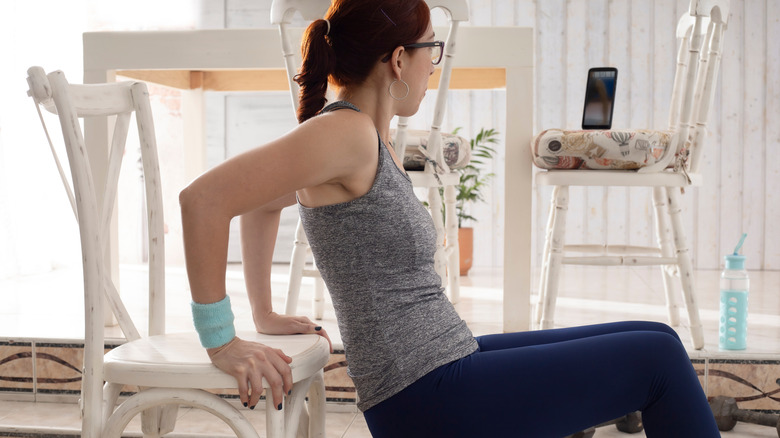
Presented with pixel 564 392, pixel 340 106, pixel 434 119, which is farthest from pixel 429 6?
pixel 564 392

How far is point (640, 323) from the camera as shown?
3.75 ft

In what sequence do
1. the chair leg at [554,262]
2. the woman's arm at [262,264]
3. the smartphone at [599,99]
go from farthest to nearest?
the smartphone at [599,99], the chair leg at [554,262], the woman's arm at [262,264]

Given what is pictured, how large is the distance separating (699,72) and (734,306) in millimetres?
617

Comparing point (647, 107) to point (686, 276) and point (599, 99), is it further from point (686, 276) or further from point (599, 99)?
point (686, 276)

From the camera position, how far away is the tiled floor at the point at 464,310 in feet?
6.02

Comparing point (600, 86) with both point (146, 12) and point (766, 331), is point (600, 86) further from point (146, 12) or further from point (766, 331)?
point (146, 12)

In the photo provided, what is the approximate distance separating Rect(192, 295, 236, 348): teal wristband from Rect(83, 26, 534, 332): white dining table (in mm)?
1190

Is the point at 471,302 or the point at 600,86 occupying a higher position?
the point at 600,86

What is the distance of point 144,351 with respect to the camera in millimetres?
1037

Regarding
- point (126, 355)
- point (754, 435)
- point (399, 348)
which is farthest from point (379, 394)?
point (754, 435)

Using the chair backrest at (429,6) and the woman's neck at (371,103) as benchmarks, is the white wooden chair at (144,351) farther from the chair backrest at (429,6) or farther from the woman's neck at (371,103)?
the chair backrest at (429,6)

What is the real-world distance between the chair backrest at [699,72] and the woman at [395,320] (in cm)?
107

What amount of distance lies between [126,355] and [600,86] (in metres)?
1.64

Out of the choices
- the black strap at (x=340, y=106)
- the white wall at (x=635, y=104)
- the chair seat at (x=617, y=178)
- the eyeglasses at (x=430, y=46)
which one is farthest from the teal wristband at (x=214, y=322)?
the white wall at (x=635, y=104)
